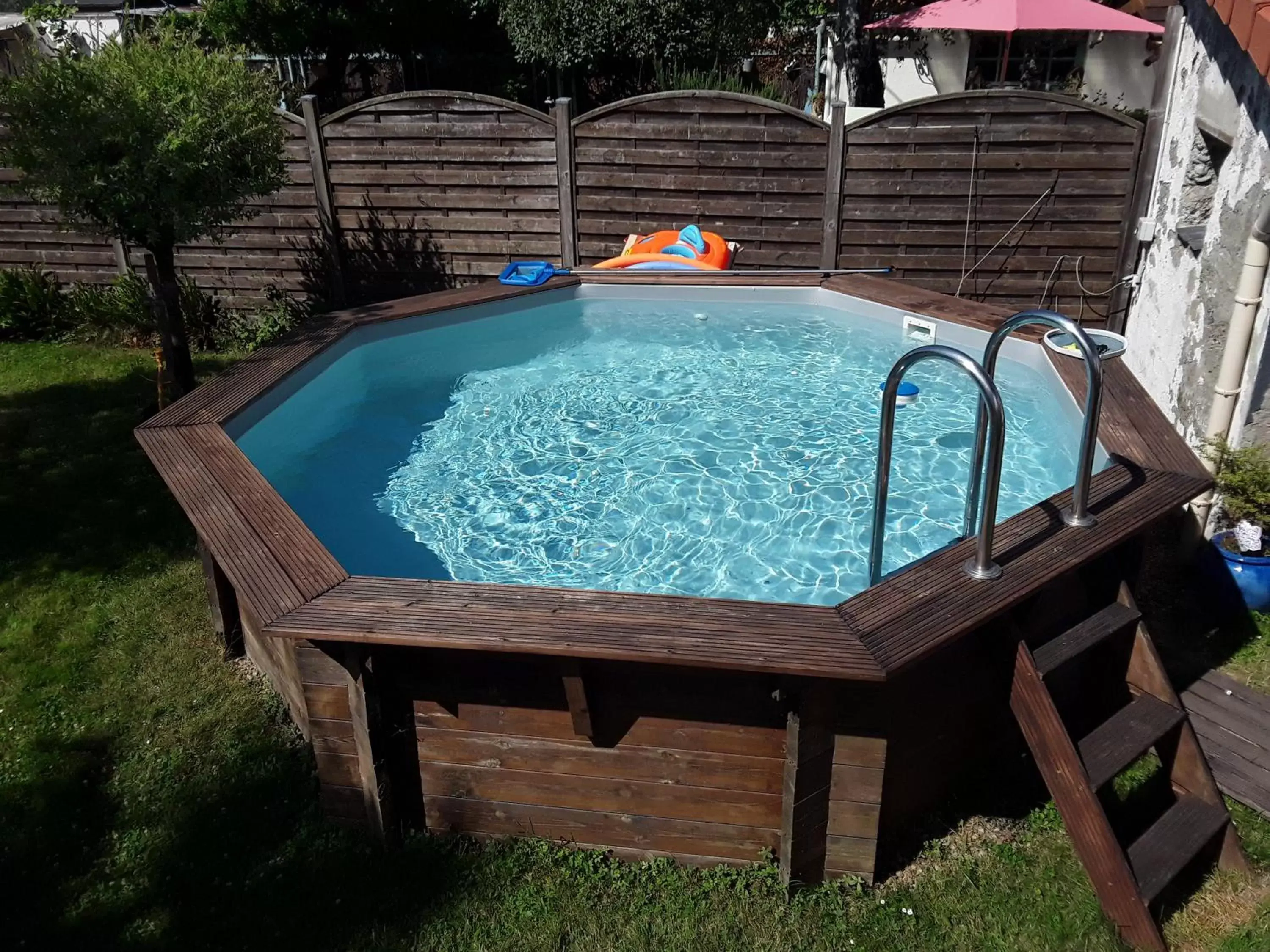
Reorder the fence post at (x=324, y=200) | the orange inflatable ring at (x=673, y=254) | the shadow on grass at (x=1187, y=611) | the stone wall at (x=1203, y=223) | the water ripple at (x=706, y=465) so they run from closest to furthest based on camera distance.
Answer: the shadow on grass at (x=1187, y=611) < the stone wall at (x=1203, y=223) < the water ripple at (x=706, y=465) < the orange inflatable ring at (x=673, y=254) < the fence post at (x=324, y=200)

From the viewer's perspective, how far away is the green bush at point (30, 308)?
30.0 feet

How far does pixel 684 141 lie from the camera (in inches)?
328

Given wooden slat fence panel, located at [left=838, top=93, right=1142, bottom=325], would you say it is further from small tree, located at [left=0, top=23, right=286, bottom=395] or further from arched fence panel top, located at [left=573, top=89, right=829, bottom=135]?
small tree, located at [left=0, top=23, right=286, bottom=395]

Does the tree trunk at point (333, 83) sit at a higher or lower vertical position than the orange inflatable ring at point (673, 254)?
higher

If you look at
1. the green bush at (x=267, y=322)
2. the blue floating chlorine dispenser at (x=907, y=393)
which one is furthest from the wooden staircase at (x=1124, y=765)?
the green bush at (x=267, y=322)

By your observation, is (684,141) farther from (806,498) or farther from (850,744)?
(850,744)

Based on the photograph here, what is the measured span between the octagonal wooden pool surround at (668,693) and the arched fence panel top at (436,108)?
559cm

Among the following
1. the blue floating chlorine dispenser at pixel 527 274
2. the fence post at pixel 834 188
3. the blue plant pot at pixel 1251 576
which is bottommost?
the blue plant pot at pixel 1251 576

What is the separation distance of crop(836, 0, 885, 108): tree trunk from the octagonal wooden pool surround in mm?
11770

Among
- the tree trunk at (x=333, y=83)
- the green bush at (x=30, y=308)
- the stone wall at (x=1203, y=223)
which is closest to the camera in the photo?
the stone wall at (x=1203, y=223)

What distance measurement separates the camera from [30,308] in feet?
30.2

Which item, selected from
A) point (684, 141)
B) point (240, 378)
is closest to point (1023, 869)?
point (240, 378)

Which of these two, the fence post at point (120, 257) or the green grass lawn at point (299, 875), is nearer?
the green grass lawn at point (299, 875)

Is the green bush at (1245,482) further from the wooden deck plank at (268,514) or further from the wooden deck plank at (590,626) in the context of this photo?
the wooden deck plank at (268,514)
